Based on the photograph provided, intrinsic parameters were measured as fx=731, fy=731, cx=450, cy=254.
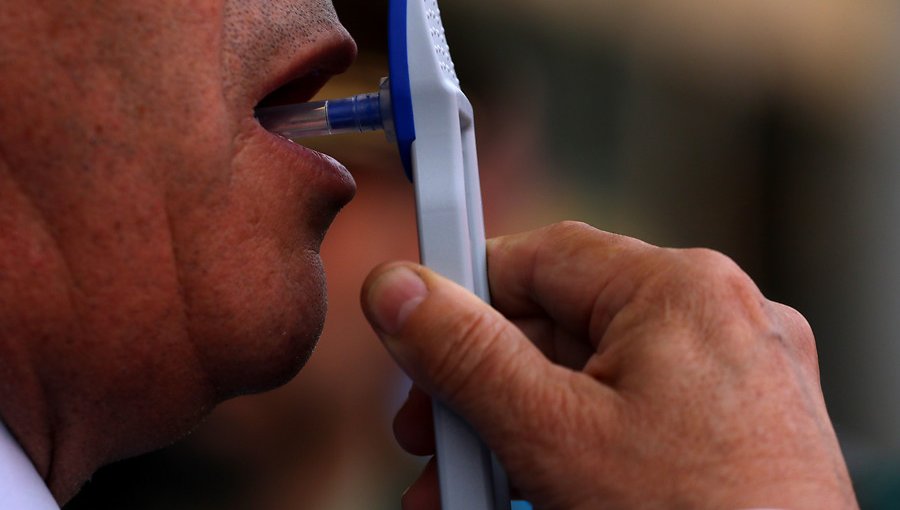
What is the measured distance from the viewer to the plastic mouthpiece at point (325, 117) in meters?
0.59

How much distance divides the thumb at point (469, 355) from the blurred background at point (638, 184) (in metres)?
1.34

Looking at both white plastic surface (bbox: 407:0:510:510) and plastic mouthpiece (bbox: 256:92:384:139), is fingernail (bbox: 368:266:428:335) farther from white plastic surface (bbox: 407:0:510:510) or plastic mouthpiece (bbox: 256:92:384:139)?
plastic mouthpiece (bbox: 256:92:384:139)

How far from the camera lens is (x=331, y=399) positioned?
196 cm

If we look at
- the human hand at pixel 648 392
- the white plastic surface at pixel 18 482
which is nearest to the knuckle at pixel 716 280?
the human hand at pixel 648 392

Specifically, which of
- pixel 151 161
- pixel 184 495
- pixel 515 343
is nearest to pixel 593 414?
pixel 515 343

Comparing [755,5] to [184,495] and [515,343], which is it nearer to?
[515,343]

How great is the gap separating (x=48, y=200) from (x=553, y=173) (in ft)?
5.35

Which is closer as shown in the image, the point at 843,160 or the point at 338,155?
the point at 338,155

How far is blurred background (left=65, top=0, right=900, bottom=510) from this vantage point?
1.93 metres


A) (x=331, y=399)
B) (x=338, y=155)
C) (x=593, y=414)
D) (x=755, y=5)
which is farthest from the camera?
(x=755, y=5)

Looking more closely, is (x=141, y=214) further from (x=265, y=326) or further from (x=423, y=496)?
(x=423, y=496)

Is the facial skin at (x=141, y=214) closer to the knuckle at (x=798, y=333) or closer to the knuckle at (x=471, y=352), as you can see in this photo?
the knuckle at (x=471, y=352)

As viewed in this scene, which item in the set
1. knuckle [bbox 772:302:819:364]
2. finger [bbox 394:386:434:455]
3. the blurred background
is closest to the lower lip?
finger [bbox 394:386:434:455]

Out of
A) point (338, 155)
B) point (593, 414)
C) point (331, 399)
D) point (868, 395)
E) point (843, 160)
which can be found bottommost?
point (868, 395)
